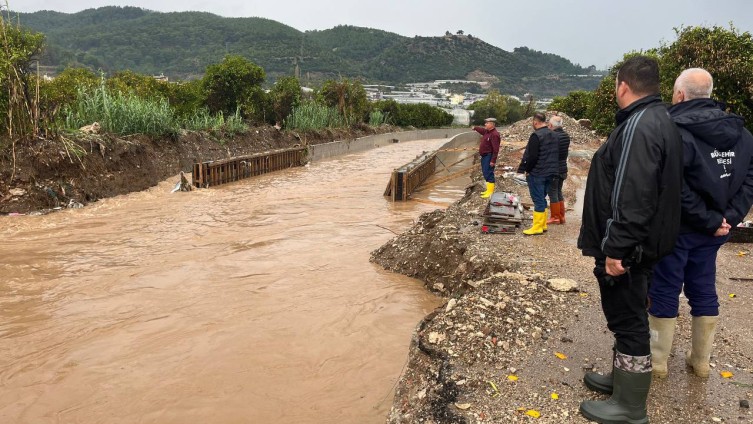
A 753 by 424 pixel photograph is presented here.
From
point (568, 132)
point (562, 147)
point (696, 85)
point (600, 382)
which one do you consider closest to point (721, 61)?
point (562, 147)

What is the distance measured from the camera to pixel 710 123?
3.00 m

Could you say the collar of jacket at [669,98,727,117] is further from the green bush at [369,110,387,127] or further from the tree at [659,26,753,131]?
the green bush at [369,110,387,127]

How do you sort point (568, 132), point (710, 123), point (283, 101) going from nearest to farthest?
1. point (710, 123)
2. point (568, 132)
3. point (283, 101)

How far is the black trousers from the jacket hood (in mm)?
931

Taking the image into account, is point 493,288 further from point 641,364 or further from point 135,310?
point 135,310

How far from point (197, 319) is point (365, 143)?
26.4 m

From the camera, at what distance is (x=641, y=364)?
2832 millimetres

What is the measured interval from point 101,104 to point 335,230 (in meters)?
8.97

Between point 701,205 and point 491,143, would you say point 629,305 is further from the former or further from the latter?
point 491,143

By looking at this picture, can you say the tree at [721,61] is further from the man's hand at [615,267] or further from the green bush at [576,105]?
the green bush at [576,105]

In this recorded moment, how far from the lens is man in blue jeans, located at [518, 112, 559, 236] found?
23.1ft

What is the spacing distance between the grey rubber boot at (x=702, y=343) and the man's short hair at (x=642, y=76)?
5.11ft

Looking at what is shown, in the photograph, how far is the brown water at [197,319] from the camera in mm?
4227

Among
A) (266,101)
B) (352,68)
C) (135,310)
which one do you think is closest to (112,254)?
(135,310)
